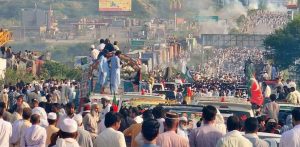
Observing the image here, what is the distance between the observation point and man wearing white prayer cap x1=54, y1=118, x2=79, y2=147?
48.8 feet

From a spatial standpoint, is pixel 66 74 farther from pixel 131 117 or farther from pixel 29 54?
pixel 131 117

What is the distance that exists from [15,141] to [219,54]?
168258 mm

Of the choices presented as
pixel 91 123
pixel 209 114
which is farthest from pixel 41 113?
pixel 209 114

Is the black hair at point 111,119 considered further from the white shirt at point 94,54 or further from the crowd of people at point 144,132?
the white shirt at point 94,54

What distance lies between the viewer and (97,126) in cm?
1992

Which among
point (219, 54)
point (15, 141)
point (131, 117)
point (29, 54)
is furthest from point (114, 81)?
point (219, 54)

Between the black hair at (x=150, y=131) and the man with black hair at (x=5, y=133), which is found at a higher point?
the black hair at (x=150, y=131)

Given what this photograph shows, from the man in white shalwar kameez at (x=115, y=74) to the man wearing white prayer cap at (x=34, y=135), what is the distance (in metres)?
13.6

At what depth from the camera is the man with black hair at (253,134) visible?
16.1 meters

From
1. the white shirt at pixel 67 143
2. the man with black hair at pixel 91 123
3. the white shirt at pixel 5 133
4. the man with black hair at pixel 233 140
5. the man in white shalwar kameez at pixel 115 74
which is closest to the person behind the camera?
the white shirt at pixel 67 143

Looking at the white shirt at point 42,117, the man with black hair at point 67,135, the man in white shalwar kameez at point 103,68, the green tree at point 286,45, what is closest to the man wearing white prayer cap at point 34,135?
the white shirt at point 42,117

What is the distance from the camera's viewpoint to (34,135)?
57.4 ft

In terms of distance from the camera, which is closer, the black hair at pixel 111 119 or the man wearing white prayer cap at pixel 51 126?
the black hair at pixel 111 119

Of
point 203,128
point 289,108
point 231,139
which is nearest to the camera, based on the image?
point 231,139
